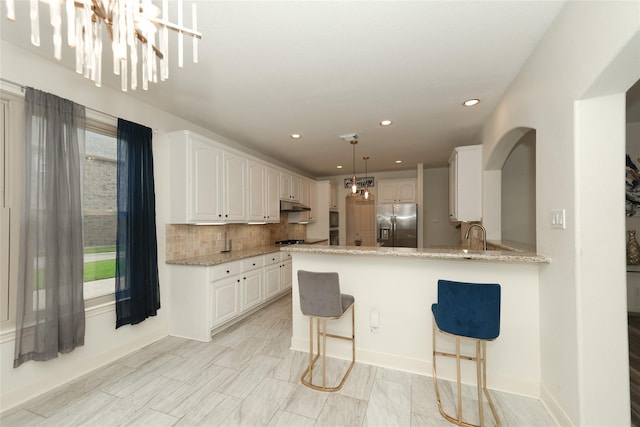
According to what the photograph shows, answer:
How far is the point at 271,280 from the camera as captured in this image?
4168 mm

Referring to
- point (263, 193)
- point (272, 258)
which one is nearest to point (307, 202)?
point (263, 193)

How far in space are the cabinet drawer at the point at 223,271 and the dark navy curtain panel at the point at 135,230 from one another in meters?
0.61

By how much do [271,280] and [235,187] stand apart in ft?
5.23

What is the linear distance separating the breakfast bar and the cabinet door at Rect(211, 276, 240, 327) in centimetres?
99

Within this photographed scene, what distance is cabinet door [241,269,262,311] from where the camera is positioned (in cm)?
353

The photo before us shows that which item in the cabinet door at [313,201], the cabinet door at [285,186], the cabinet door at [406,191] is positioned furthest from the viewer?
the cabinet door at [313,201]

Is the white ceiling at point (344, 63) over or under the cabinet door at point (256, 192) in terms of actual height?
over

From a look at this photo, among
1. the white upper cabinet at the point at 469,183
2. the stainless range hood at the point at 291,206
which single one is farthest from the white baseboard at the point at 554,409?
the stainless range hood at the point at 291,206

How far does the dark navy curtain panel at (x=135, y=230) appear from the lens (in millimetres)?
2584

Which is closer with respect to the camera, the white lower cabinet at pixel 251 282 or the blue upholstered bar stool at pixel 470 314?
the blue upholstered bar stool at pixel 470 314

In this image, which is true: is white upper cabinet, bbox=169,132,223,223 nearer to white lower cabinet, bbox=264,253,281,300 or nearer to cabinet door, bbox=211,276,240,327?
cabinet door, bbox=211,276,240,327

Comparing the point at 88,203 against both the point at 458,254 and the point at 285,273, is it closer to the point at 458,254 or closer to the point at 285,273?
the point at 285,273

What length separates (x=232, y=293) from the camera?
10.8 feet

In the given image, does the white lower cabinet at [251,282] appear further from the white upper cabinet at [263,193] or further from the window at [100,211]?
the window at [100,211]
